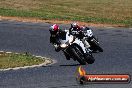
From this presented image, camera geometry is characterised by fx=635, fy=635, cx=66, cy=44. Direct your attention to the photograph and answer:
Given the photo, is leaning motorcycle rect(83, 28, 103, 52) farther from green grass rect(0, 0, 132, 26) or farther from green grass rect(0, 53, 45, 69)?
green grass rect(0, 0, 132, 26)

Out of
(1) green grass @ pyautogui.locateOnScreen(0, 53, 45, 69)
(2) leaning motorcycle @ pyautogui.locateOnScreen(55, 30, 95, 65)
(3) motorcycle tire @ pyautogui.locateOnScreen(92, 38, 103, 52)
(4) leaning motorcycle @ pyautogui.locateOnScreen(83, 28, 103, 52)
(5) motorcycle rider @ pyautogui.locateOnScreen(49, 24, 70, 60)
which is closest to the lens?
(5) motorcycle rider @ pyautogui.locateOnScreen(49, 24, 70, 60)

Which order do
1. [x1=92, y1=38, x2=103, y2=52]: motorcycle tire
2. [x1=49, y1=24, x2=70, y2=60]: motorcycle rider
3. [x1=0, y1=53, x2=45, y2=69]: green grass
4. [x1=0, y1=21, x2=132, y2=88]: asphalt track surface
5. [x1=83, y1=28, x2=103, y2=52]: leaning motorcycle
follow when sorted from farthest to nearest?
[x1=92, y1=38, x2=103, y2=52]: motorcycle tire
[x1=83, y1=28, x2=103, y2=52]: leaning motorcycle
[x1=0, y1=53, x2=45, y2=69]: green grass
[x1=49, y1=24, x2=70, y2=60]: motorcycle rider
[x1=0, y1=21, x2=132, y2=88]: asphalt track surface

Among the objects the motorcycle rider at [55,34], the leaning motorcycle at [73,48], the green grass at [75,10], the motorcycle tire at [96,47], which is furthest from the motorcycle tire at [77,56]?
the green grass at [75,10]

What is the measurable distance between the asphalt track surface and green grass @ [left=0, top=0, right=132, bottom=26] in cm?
478

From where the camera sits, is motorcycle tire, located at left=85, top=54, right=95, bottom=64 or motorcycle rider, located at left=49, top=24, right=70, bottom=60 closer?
motorcycle rider, located at left=49, top=24, right=70, bottom=60

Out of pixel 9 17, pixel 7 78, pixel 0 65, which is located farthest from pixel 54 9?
pixel 7 78

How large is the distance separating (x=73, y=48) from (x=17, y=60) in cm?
329

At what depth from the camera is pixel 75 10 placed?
57406 millimetres

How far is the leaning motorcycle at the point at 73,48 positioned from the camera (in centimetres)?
2588

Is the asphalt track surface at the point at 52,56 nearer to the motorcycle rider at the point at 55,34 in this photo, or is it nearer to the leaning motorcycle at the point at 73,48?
the leaning motorcycle at the point at 73,48

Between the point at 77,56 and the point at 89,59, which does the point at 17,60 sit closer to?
the point at 77,56

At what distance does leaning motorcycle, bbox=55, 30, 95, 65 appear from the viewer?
25875 mm

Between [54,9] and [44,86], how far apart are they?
37.0 metres

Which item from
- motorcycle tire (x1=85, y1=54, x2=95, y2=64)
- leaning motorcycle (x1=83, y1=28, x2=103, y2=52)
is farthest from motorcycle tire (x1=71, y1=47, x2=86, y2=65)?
leaning motorcycle (x1=83, y1=28, x2=103, y2=52)
